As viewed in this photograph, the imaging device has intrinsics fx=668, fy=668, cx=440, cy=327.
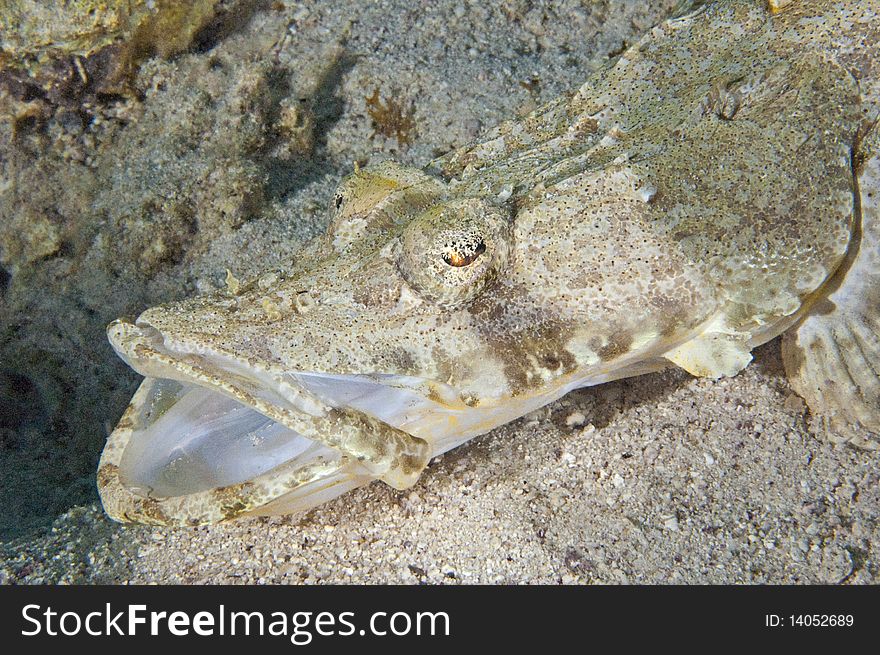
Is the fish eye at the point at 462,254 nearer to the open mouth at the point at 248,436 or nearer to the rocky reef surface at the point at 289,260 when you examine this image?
the open mouth at the point at 248,436

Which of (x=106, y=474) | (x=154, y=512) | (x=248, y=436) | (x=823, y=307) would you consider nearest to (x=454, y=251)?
(x=248, y=436)

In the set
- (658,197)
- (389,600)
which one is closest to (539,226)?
(658,197)

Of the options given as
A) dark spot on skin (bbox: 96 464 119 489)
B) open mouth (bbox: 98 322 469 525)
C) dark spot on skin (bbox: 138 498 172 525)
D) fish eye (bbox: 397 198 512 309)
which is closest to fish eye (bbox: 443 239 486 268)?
fish eye (bbox: 397 198 512 309)

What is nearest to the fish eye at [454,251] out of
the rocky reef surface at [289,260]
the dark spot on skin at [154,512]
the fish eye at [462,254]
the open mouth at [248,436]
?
the fish eye at [462,254]

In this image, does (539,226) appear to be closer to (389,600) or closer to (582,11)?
(389,600)

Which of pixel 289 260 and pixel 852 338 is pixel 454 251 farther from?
pixel 852 338

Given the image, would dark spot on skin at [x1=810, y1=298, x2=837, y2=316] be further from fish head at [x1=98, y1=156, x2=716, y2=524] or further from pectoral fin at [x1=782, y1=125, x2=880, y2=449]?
fish head at [x1=98, y1=156, x2=716, y2=524]

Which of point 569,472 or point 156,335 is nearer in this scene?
point 156,335
